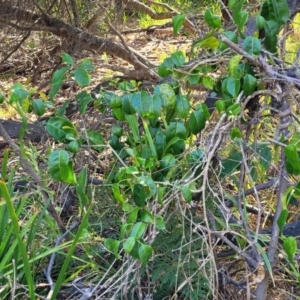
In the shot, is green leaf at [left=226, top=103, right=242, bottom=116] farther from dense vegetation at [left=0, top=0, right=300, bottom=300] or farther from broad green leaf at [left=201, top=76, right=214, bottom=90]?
broad green leaf at [left=201, top=76, right=214, bottom=90]

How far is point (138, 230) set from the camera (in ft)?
5.30

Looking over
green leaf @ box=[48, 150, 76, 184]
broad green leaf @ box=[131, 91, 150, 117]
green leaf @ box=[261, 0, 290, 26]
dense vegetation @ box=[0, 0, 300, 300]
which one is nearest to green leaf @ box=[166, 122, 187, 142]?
dense vegetation @ box=[0, 0, 300, 300]

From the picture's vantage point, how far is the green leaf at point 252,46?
68.7 inches

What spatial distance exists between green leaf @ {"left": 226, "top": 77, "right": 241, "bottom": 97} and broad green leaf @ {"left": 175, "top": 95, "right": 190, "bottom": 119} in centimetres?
15

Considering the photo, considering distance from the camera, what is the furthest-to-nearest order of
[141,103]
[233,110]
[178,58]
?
1. [178,58]
2. [141,103]
3. [233,110]

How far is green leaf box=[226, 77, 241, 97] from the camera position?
5.76 ft

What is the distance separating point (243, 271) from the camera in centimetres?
225

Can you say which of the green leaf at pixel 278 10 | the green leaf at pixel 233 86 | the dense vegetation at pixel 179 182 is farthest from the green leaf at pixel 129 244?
the green leaf at pixel 278 10

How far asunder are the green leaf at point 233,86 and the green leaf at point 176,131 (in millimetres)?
208

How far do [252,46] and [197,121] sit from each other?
29 cm

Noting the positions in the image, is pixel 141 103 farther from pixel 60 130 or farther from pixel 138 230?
pixel 138 230

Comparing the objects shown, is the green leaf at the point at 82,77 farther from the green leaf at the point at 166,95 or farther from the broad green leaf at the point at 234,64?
the broad green leaf at the point at 234,64

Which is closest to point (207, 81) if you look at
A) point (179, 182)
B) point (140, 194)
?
point (179, 182)

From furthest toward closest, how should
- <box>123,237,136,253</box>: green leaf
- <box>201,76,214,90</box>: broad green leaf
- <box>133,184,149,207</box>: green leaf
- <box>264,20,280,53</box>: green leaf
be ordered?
<box>201,76,214,90</box>: broad green leaf → <box>264,20,280,53</box>: green leaf → <box>133,184,149,207</box>: green leaf → <box>123,237,136,253</box>: green leaf
